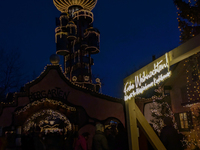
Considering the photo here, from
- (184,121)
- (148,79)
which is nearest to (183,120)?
(184,121)

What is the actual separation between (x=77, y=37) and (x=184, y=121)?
25.2 metres

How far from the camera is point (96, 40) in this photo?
117 ft

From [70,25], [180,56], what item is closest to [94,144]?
[180,56]

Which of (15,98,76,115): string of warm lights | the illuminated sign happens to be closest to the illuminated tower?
(15,98,76,115): string of warm lights

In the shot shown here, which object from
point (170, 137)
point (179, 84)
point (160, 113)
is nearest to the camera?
point (170, 137)

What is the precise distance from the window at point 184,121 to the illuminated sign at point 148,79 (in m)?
9.87

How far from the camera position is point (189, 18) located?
989 centimetres

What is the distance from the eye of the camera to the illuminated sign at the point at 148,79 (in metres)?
5.09

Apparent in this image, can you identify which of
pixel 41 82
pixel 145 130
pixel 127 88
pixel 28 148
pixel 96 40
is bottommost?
pixel 28 148

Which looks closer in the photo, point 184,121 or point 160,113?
point 184,121

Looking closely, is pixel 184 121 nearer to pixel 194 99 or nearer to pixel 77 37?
pixel 194 99

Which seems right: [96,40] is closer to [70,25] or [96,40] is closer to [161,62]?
[70,25]

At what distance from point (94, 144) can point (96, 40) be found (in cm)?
2960

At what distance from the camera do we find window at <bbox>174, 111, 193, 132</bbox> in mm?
14968
